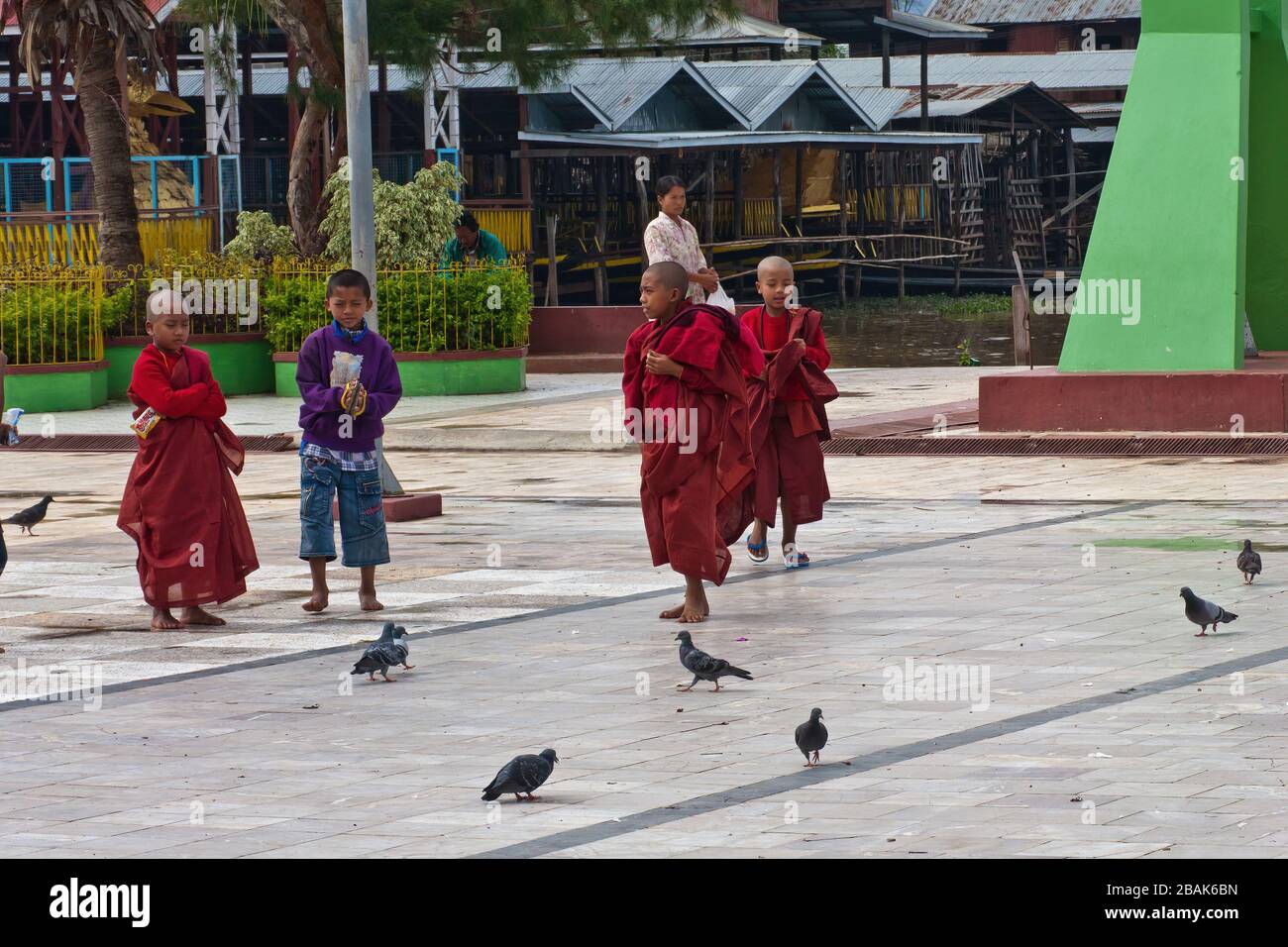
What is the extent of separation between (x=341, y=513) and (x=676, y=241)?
5317 millimetres

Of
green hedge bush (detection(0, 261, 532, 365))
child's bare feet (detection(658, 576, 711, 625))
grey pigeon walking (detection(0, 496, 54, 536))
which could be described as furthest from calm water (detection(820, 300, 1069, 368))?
child's bare feet (detection(658, 576, 711, 625))

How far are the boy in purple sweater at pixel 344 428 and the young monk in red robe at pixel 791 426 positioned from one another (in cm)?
212

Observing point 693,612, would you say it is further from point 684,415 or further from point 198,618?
point 198,618

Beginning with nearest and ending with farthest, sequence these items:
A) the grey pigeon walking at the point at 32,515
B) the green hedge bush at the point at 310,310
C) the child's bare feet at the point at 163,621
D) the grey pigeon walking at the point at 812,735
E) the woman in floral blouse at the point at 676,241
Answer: the grey pigeon walking at the point at 812,735, the child's bare feet at the point at 163,621, the grey pigeon walking at the point at 32,515, the woman in floral blouse at the point at 676,241, the green hedge bush at the point at 310,310

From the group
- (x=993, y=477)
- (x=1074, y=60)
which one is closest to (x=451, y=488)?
(x=993, y=477)

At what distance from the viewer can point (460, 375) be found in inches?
853

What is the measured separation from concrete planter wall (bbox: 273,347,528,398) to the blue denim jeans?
11413 millimetres

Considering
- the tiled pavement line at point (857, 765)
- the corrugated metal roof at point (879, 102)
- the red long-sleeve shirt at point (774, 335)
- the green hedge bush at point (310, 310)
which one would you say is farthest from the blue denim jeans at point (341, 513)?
the corrugated metal roof at point (879, 102)

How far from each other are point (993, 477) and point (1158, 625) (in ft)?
19.1

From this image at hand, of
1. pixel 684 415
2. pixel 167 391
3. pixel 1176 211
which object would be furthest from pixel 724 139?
pixel 167 391

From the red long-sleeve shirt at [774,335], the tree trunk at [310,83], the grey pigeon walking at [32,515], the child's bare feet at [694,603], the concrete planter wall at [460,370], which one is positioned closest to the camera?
the child's bare feet at [694,603]

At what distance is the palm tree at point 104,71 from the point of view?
22.6 m

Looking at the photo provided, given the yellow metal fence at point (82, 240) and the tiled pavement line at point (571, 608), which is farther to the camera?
the yellow metal fence at point (82, 240)

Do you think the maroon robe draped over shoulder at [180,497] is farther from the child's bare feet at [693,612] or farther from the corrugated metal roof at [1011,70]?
the corrugated metal roof at [1011,70]
